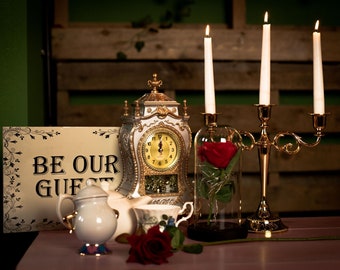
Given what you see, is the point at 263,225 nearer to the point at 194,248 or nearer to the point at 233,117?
the point at 194,248

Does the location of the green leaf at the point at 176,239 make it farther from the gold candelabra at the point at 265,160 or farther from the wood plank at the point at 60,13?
the wood plank at the point at 60,13

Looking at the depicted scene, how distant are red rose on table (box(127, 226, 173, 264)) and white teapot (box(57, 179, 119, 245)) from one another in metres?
0.09

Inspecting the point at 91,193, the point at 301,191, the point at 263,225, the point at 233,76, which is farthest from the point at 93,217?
the point at 301,191

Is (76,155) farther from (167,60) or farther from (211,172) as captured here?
(167,60)

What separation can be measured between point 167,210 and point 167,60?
80.0 inches

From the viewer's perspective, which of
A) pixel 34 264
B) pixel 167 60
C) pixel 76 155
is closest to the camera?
pixel 34 264

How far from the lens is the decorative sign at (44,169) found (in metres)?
1.80

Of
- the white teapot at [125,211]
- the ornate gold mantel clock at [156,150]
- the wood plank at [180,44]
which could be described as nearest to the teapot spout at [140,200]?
the white teapot at [125,211]

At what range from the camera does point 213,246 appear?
157 centimetres

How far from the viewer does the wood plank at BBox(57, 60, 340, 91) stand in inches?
135

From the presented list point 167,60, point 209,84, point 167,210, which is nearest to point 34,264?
point 167,210

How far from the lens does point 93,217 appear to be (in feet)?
4.71

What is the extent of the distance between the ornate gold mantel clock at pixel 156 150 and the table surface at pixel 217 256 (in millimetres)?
231

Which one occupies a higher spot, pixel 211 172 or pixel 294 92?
pixel 294 92
